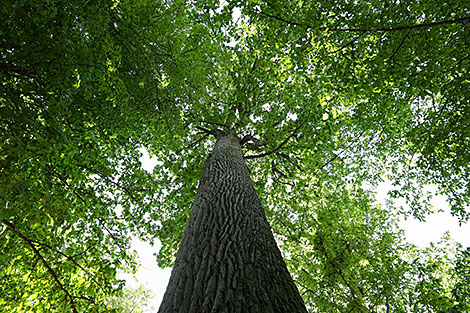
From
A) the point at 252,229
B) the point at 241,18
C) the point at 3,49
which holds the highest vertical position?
the point at 241,18

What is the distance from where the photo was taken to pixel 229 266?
5.92 feet

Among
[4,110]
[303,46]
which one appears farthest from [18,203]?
[303,46]

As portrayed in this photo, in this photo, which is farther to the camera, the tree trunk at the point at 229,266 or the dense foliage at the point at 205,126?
the dense foliage at the point at 205,126

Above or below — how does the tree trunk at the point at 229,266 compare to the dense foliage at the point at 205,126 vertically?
below

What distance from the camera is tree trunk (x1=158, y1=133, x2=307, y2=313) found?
1.50 m

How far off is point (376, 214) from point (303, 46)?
25.2 ft

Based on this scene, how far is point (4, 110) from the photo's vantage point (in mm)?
2236

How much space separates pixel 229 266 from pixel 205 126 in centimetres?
658

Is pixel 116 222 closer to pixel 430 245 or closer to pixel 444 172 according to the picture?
pixel 444 172

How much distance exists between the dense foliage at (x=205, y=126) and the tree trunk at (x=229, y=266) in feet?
5.44

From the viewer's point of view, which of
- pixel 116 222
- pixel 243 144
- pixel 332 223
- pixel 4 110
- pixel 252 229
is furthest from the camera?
pixel 243 144

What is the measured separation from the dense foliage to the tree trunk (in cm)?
166

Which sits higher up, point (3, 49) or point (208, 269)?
point (3, 49)

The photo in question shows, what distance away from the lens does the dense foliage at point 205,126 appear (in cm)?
268
